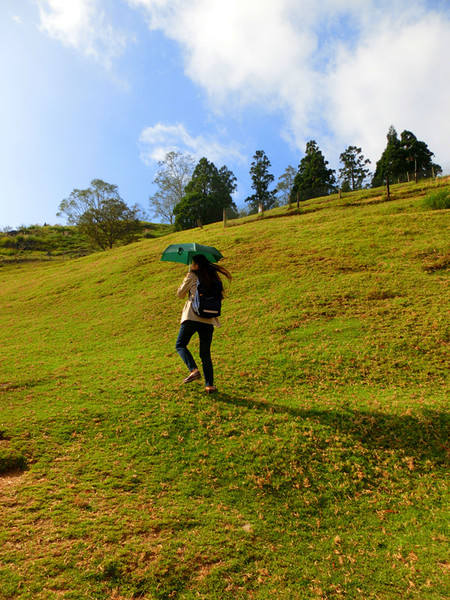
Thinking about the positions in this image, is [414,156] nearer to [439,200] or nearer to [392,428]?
[439,200]

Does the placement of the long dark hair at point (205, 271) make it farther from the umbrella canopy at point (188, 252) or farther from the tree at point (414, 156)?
the tree at point (414, 156)

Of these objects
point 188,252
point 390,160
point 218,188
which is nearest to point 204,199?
point 218,188

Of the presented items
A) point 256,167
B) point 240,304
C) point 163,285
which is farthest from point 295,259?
point 256,167

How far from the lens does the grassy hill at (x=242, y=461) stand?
264 cm

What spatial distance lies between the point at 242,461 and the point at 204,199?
173 ft

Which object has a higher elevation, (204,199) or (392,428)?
(204,199)

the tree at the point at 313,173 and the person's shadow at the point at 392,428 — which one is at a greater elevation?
the tree at the point at 313,173

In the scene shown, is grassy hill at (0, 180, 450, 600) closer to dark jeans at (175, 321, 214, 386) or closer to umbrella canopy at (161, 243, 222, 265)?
dark jeans at (175, 321, 214, 386)

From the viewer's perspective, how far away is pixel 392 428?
4.70 meters

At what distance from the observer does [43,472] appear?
3887mm

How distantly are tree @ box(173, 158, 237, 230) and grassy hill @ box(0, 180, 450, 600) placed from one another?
44.6 meters

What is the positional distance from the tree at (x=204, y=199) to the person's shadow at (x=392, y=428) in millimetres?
47849

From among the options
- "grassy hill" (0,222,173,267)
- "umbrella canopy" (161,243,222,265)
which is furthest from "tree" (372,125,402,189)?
"umbrella canopy" (161,243,222,265)

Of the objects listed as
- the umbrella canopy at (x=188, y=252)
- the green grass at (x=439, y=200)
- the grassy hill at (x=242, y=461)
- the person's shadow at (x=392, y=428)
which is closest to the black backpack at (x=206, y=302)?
the umbrella canopy at (x=188, y=252)
